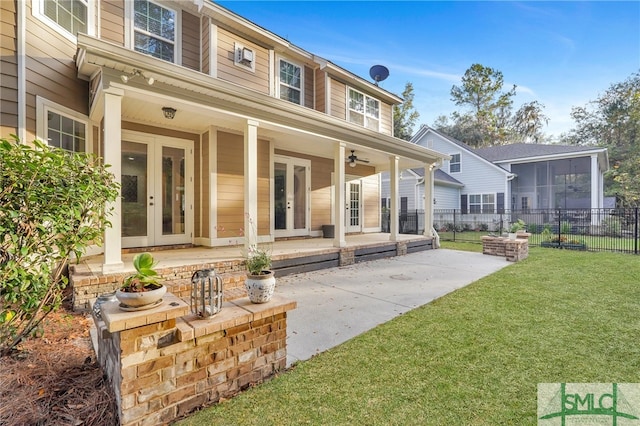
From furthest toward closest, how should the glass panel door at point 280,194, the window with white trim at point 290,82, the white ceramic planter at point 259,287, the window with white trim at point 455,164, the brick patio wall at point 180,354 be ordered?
the window with white trim at point 455,164, the window with white trim at point 290,82, the glass panel door at point 280,194, the white ceramic planter at point 259,287, the brick patio wall at point 180,354

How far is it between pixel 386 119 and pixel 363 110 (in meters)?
1.39

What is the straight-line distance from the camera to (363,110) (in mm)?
10766

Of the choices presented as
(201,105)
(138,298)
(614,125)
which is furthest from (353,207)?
(614,125)

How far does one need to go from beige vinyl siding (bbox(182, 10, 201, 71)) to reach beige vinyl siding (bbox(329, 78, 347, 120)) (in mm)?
3990

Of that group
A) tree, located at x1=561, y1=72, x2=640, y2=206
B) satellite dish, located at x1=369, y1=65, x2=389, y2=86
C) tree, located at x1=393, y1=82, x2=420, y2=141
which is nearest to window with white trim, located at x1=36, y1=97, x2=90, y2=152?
satellite dish, located at x1=369, y1=65, x2=389, y2=86

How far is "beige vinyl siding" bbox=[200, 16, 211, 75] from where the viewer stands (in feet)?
23.0

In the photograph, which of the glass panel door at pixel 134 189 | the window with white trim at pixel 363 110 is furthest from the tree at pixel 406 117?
the glass panel door at pixel 134 189

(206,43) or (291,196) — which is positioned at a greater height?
(206,43)

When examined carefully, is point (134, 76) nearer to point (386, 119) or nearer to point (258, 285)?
point (258, 285)

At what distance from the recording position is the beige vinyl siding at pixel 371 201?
451 inches

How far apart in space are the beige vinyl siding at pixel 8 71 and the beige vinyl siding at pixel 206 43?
3.32 meters

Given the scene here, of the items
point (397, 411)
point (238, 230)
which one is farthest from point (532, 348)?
point (238, 230)

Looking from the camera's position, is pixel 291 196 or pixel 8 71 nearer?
pixel 8 71

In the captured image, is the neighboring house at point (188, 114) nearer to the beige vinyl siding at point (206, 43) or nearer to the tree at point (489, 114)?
the beige vinyl siding at point (206, 43)
